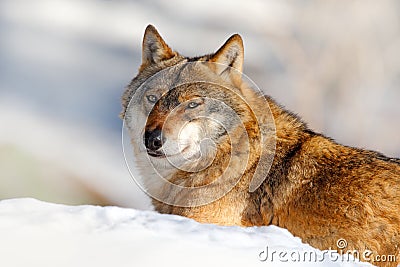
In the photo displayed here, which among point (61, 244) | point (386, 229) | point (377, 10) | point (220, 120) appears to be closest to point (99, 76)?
point (377, 10)

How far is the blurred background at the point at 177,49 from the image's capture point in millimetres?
16578

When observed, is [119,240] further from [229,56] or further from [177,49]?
[177,49]

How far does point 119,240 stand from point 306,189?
2.54m

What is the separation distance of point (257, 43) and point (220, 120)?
48.8 feet

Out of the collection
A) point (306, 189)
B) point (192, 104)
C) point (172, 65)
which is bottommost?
point (306, 189)

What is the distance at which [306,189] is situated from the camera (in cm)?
546

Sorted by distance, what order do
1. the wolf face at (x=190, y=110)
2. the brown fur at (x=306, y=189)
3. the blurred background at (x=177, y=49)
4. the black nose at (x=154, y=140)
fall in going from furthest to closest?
the blurred background at (x=177, y=49) → the wolf face at (x=190, y=110) → the black nose at (x=154, y=140) → the brown fur at (x=306, y=189)

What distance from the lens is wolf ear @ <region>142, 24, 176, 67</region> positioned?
22.0 ft

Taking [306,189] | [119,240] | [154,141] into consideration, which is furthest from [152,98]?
[119,240]

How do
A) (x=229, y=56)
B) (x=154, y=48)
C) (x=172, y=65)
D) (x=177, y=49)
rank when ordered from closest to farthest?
1. (x=229, y=56)
2. (x=172, y=65)
3. (x=154, y=48)
4. (x=177, y=49)

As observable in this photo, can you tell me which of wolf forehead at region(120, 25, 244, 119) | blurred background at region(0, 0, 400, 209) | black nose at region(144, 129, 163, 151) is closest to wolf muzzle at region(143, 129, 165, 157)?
black nose at region(144, 129, 163, 151)

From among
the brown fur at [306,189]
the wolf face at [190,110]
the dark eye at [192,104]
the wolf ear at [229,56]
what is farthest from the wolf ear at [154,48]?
the dark eye at [192,104]

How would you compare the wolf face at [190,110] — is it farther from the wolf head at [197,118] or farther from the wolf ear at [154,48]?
the wolf ear at [154,48]

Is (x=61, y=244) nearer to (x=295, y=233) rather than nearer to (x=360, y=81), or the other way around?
(x=295, y=233)
